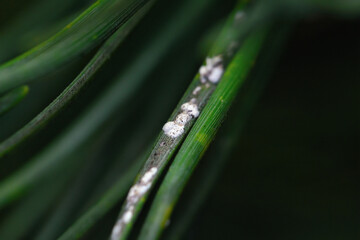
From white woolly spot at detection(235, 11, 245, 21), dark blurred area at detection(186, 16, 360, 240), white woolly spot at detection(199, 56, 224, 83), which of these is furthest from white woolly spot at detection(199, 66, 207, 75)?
dark blurred area at detection(186, 16, 360, 240)

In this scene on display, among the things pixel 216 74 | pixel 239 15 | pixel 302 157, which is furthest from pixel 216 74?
pixel 302 157

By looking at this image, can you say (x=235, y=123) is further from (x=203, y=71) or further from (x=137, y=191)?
(x=137, y=191)

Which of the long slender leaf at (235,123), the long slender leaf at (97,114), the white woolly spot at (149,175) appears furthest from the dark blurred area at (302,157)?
the white woolly spot at (149,175)

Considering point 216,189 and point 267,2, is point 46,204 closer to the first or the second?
point 216,189

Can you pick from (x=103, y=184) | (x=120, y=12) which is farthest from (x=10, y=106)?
(x=103, y=184)

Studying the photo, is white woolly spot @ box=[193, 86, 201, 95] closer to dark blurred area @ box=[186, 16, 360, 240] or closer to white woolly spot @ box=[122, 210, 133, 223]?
white woolly spot @ box=[122, 210, 133, 223]

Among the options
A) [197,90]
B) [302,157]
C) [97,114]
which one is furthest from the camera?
[302,157]
